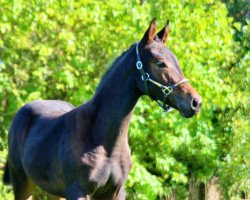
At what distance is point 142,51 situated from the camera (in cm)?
492

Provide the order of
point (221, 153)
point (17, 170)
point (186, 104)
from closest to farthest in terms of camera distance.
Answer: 1. point (186, 104)
2. point (17, 170)
3. point (221, 153)

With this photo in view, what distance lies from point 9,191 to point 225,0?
17.0m

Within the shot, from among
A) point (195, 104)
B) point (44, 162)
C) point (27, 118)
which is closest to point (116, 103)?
point (195, 104)

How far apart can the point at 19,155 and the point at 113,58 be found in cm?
285

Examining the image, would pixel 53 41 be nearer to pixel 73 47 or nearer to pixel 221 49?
pixel 73 47

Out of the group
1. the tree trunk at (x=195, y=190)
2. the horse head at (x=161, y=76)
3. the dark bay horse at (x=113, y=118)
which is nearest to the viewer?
the horse head at (x=161, y=76)

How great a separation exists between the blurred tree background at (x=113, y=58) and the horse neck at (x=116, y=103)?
3.02 metres

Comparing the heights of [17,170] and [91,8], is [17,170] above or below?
below

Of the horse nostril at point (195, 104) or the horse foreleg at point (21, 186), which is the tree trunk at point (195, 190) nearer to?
the horse foreleg at point (21, 186)

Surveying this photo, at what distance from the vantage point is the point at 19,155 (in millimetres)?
6312

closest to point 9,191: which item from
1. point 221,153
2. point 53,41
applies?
point 53,41

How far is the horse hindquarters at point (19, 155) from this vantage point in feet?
20.6

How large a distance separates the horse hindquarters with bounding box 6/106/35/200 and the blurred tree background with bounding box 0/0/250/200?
4.17 ft

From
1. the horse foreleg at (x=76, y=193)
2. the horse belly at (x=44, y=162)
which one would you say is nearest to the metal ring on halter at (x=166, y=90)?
the horse foreleg at (x=76, y=193)
